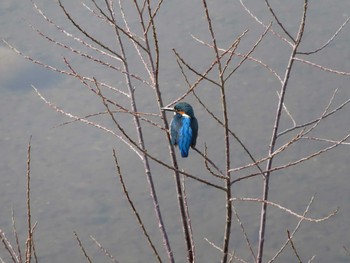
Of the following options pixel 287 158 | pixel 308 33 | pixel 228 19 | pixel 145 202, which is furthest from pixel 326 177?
pixel 228 19

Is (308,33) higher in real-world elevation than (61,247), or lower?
higher

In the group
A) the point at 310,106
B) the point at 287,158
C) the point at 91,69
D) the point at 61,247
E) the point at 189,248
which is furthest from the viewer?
the point at 91,69

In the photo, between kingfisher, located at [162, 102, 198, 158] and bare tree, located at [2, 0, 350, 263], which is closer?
bare tree, located at [2, 0, 350, 263]

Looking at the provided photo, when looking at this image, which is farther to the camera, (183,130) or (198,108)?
(198,108)

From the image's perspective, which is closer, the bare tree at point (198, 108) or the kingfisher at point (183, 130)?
the bare tree at point (198, 108)

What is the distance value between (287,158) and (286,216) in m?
0.66

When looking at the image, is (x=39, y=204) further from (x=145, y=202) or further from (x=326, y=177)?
(x=326, y=177)

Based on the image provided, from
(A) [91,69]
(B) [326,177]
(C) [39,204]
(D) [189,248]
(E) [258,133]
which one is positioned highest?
(A) [91,69]

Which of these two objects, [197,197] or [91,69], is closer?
[197,197]

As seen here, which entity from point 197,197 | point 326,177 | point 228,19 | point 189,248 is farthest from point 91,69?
point 189,248

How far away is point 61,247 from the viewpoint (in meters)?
6.42

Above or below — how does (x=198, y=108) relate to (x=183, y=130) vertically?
above

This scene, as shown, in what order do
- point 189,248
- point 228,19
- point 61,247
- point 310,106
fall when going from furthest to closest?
point 228,19 → point 310,106 → point 61,247 → point 189,248

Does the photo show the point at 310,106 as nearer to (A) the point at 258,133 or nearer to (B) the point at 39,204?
(A) the point at 258,133
